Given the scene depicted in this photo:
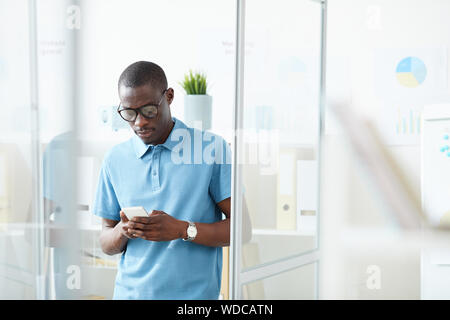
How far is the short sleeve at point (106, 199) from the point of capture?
4.68ft

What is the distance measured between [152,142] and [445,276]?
982 millimetres

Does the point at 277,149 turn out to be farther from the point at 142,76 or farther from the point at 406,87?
the point at 406,87

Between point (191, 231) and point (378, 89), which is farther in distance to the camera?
point (378, 89)

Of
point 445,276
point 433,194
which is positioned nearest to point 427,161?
point 433,194

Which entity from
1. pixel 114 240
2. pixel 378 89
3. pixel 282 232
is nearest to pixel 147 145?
pixel 114 240

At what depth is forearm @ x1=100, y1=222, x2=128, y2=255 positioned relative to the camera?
1.37 m

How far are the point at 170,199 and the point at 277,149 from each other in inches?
13.6

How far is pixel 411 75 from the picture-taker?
1.96 metres

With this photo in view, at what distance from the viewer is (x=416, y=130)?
1935 millimetres

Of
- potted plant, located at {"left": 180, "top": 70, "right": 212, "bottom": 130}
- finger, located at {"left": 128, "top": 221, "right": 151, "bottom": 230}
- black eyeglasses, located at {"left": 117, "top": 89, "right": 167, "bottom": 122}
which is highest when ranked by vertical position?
potted plant, located at {"left": 180, "top": 70, "right": 212, "bottom": 130}

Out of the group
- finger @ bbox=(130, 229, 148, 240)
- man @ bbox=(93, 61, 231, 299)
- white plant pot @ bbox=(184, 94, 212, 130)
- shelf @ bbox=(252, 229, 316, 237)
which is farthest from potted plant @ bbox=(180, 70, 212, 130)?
finger @ bbox=(130, 229, 148, 240)

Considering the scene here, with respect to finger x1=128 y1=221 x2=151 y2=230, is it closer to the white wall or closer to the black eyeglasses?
the black eyeglasses

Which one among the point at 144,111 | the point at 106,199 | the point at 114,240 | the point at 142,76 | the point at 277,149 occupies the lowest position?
the point at 114,240
